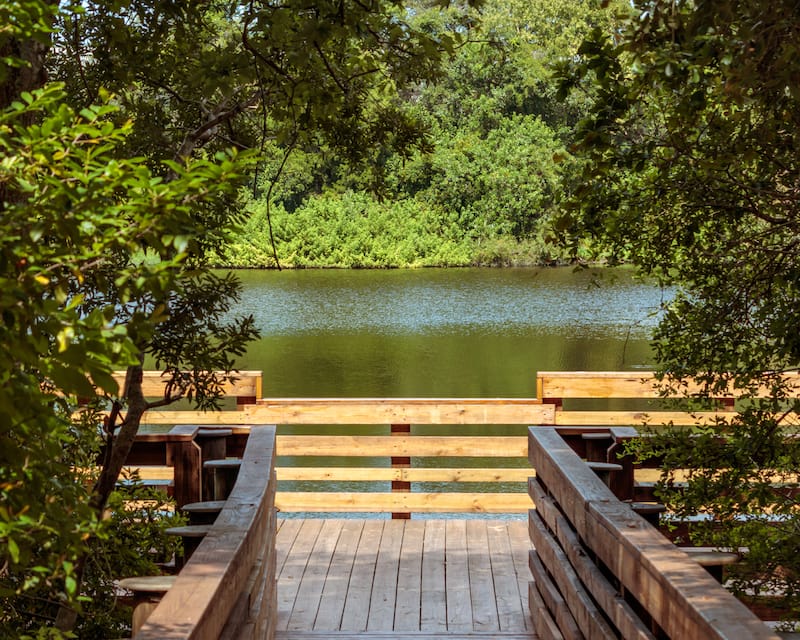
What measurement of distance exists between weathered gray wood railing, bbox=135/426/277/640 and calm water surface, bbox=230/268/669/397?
9.96m

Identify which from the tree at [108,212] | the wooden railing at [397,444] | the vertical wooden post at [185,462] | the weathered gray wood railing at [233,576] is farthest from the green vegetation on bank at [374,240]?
the weathered gray wood railing at [233,576]

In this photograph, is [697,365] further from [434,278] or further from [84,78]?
[434,278]

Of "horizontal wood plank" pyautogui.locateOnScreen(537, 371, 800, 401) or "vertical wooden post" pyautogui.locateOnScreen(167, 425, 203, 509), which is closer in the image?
"vertical wooden post" pyautogui.locateOnScreen(167, 425, 203, 509)

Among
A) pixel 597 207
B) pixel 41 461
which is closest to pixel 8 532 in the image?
pixel 41 461

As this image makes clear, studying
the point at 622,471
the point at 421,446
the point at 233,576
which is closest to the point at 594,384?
the point at 421,446

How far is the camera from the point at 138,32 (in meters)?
3.75

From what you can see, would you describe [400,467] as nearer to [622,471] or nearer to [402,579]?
[402,579]

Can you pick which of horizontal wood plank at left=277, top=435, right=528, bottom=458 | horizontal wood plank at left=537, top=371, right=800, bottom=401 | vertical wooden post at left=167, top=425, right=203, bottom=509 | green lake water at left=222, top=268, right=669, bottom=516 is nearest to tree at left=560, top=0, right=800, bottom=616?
vertical wooden post at left=167, top=425, right=203, bottom=509

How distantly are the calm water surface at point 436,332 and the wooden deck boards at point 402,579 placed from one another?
301 inches

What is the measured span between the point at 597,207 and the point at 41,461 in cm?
208

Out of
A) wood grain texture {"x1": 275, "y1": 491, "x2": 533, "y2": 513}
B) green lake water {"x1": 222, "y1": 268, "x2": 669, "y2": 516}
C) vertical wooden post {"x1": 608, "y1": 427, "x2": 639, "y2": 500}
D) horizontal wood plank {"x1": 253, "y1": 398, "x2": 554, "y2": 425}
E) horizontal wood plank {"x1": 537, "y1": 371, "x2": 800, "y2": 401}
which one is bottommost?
green lake water {"x1": 222, "y1": 268, "x2": 669, "y2": 516}

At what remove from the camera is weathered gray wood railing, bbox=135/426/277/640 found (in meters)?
1.85

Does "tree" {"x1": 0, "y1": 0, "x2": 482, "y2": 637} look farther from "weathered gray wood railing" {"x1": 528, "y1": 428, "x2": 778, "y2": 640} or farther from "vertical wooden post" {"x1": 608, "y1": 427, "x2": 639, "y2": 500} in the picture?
"vertical wooden post" {"x1": 608, "y1": 427, "x2": 639, "y2": 500}

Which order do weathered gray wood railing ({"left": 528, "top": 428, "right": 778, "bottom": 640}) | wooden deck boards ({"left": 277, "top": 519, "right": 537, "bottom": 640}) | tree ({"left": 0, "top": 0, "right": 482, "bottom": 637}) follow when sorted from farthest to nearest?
wooden deck boards ({"left": 277, "top": 519, "right": 537, "bottom": 640}), weathered gray wood railing ({"left": 528, "top": 428, "right": 778, "bottom": 640}), tree ({"left": 0, "top": 0, "right": 482, "bottom": 637})
